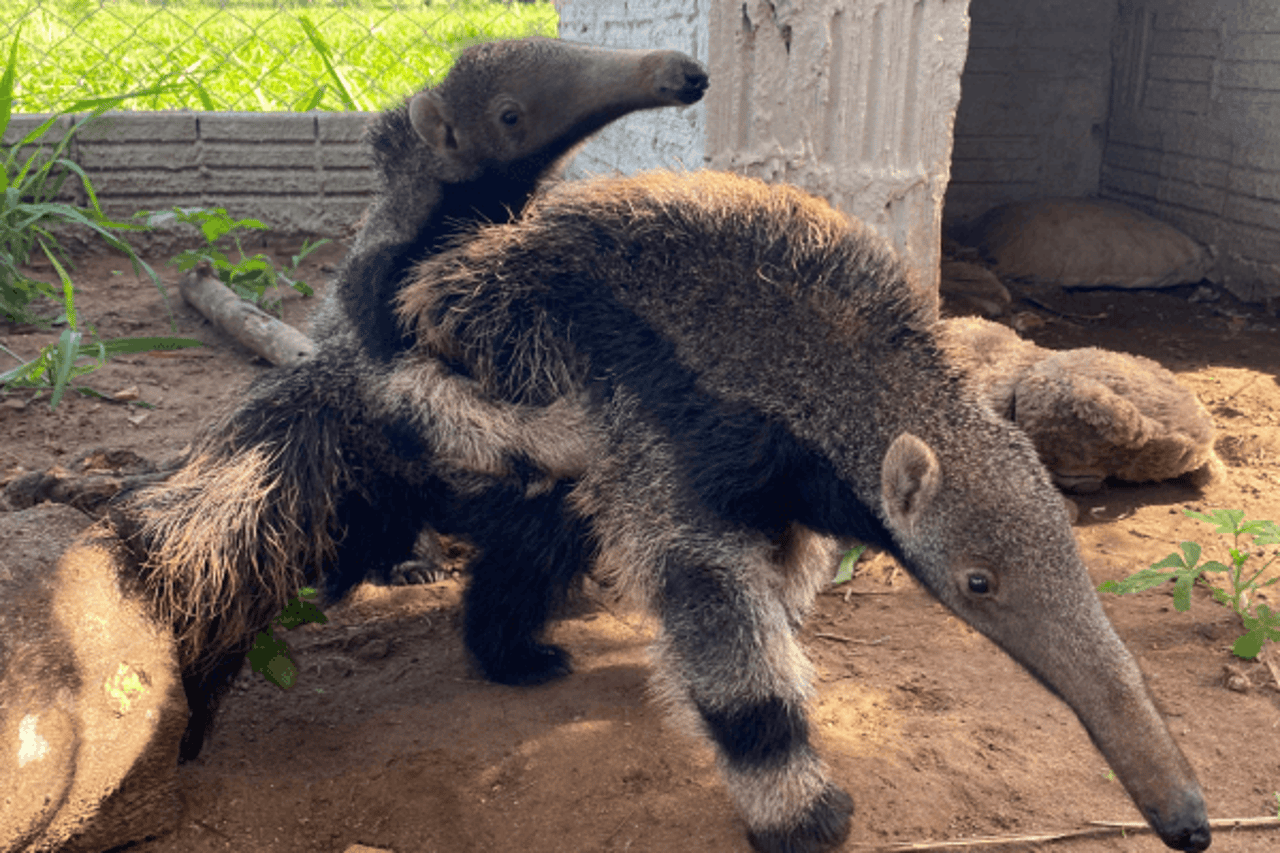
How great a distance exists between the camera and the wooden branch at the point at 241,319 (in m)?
4.63

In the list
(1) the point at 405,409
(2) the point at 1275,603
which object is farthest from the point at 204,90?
(2) the point at 1275,603

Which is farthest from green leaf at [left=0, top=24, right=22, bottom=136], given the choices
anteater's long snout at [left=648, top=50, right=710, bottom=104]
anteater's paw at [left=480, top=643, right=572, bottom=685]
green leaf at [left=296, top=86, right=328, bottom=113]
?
anteater's paw at [left=480, top=643, right=572, bottom=685]

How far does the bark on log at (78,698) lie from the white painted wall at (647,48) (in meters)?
1.95

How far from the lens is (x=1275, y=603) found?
3371mm

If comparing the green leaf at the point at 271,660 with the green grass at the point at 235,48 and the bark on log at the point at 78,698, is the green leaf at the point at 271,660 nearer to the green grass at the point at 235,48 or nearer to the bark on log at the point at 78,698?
the bark on log at the point at 78,698

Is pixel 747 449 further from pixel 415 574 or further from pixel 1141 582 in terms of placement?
pixel 415 574

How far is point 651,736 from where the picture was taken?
2.83 metres

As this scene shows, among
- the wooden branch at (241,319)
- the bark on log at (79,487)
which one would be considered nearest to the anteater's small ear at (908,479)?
the bark on log at (79,487)

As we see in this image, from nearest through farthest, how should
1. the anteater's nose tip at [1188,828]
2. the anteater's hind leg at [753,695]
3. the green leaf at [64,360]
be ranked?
the anteater's nose tip at [1188,828]
the anteater's hind leg at [753,695]
the green leaf at [64,360]

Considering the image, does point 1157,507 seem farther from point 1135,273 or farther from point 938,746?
point 1135,273

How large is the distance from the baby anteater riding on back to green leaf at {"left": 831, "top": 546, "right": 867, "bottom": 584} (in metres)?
0.97

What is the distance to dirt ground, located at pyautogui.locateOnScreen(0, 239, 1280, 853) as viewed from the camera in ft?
8.13

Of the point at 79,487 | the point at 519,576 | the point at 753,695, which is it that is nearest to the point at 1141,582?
the point at 753,695

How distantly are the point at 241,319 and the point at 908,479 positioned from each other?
3.73m
